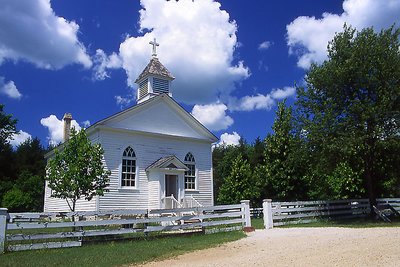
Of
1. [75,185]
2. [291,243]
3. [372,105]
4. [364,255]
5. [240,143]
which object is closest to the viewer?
[364,255]

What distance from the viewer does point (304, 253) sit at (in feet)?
28.7

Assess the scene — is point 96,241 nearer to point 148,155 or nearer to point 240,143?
point 148,155

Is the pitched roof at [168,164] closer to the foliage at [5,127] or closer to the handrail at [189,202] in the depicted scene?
the handrail at [189,202]

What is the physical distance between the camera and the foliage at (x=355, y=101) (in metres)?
17.1

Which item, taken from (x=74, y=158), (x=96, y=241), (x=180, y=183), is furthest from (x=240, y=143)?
(x=96, y=241)

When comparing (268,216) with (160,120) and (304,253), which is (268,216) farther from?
(160,120)

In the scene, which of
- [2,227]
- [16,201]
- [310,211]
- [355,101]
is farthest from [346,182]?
[16,201]

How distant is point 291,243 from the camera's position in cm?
1052

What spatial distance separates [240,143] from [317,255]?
154 feet

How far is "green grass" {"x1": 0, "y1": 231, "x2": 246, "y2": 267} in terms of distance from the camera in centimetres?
882

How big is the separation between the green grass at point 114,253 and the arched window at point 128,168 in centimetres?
972

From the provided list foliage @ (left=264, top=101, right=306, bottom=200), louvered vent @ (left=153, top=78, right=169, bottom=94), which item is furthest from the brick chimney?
foliage @ (left=264, top=101, right=306, bottom=200)

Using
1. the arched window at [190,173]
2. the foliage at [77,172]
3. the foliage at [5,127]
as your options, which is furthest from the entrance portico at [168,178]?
the foliage at [5,127]

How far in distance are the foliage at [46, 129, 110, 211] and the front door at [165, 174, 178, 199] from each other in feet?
23.5
